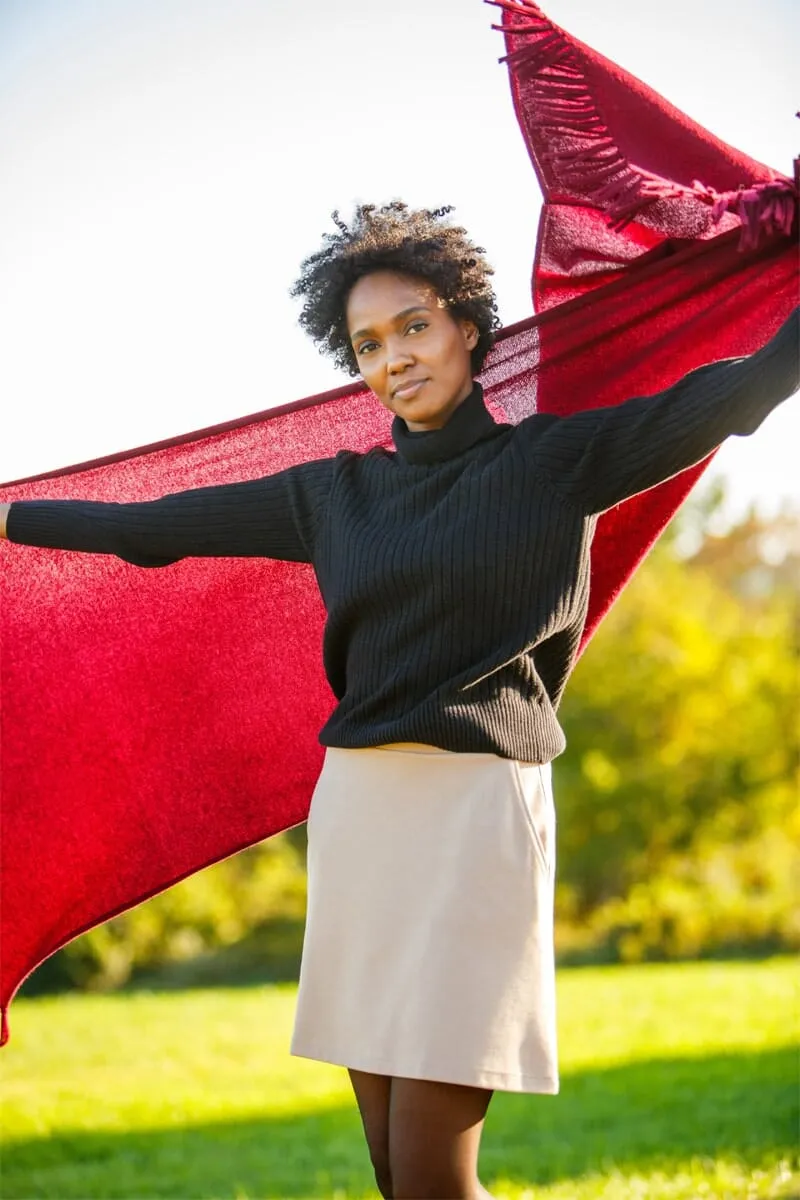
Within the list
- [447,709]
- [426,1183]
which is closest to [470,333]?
[447,709]

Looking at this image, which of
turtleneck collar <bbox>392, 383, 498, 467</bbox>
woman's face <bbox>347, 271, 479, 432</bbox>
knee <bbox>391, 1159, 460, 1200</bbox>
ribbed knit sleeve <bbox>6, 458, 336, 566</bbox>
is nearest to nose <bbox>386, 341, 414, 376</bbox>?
woman's face <bbox>347, 271, 479, 432</bbox>

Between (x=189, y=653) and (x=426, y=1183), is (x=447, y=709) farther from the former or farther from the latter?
(x=189, y=653)

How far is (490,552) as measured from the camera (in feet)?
7.56

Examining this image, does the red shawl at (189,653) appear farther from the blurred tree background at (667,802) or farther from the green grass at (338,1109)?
the blurred tree background at (667,802)

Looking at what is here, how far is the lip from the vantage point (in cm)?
252

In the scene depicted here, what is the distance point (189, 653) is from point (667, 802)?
9.04 metres

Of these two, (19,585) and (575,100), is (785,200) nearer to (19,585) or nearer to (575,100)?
(575,100)

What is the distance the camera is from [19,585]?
328 centimetres

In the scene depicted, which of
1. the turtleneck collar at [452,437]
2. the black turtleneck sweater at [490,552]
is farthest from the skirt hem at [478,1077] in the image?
the turtleneck collar at [452,437]

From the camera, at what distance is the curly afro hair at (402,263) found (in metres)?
2.59

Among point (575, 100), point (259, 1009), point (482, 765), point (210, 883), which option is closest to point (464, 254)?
point (575, 100)

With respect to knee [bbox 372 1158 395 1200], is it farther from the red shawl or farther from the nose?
the nose

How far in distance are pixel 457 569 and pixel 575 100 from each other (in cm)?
131

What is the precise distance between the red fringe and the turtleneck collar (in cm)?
67
